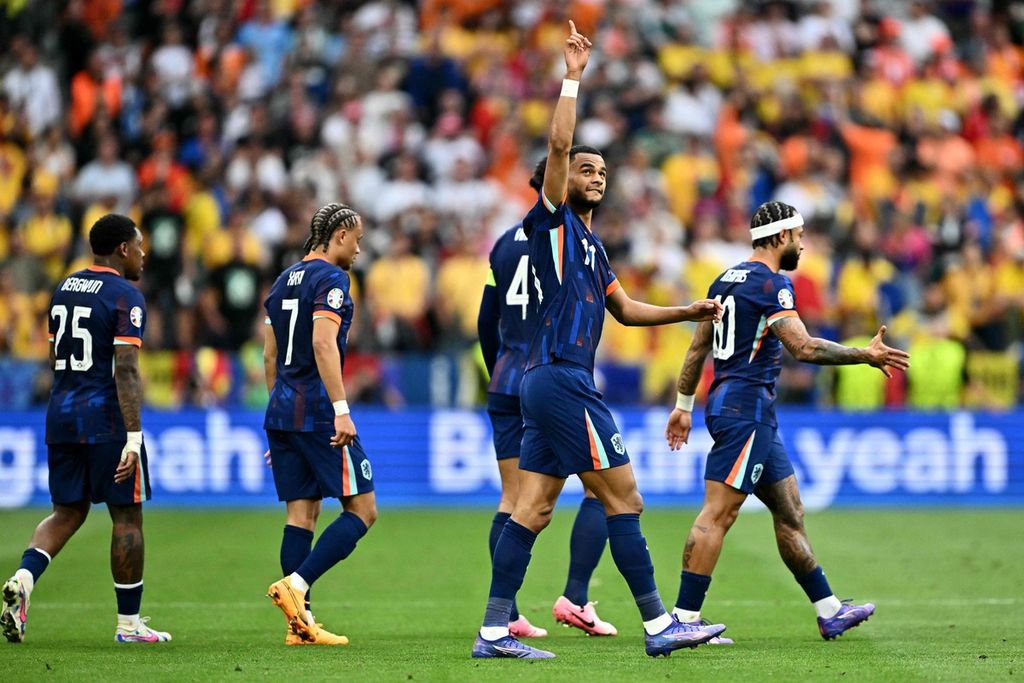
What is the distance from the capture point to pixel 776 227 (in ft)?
29.6

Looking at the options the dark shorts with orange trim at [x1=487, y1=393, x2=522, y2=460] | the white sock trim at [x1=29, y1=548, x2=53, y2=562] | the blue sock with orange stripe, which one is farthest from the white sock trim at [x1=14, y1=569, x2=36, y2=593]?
the dark shorts with orange trim at [x1=487, y1=393, x2=522, y2=460]

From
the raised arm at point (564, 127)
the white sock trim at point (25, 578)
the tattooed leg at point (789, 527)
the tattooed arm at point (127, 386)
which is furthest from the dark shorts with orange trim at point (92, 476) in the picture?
the tattooed leg at point (789, 527)

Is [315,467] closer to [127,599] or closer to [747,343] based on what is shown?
[127,599]

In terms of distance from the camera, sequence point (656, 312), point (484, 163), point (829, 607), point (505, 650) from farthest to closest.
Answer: point (484, 163), point (829, 607), point (656, 312), point (505, 650)

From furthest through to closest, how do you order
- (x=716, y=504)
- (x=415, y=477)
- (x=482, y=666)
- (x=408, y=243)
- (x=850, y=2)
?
(x=850, y=2)
(x=408, y=243)
(x=415, y=477)
(x=716, y=504)
(x=482, y=666)

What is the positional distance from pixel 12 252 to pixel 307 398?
1269 centimetres

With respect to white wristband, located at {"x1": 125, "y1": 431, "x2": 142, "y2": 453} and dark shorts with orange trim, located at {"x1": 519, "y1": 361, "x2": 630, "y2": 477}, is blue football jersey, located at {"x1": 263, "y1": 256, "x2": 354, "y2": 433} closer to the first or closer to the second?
white wristband, located at {"x1": 125, "y1": 431, "x2": 142, "y2": 453}

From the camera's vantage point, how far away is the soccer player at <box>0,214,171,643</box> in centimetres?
891

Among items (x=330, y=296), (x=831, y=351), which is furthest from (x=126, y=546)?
(x=831, y=351)

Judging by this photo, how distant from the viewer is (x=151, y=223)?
20500mm

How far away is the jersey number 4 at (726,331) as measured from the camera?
8914 millimetres

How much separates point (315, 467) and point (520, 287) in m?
1.65

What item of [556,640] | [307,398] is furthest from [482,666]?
[307,398]

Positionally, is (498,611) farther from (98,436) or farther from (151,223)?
(151,223)
